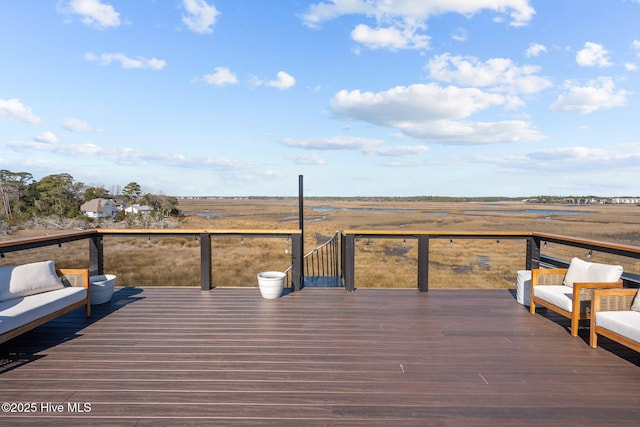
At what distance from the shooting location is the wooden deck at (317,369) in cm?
192

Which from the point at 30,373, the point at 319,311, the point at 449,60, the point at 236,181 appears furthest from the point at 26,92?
the point at 236,181

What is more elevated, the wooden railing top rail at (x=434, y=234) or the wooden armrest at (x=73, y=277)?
the wooden railing top rail at (x=434, y=234)

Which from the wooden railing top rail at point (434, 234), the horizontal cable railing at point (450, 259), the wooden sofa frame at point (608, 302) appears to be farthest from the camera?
the wooden railing top rail at point (434, 234)

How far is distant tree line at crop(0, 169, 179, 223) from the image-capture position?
87.6 ft

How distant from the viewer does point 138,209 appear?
110ft

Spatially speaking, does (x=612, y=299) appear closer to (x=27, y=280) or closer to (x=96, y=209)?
(x=27, y=280)

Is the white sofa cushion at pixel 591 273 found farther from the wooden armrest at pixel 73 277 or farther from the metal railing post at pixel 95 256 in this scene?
the metal railing post at pixel 95 256

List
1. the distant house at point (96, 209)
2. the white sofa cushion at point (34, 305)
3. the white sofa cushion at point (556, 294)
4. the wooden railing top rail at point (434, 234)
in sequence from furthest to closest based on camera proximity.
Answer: the distant house at point (96, 209), the wooden railing top rail at point (434, 234), the white sofa cushion at point (556, 294), the white sofa cushion at point (34, 305)

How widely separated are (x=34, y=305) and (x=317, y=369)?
8.87 feet

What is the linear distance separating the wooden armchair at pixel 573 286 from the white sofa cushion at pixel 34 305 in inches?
197

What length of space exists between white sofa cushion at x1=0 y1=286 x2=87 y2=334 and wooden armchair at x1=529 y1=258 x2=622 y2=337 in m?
5.01

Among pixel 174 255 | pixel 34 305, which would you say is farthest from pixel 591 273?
pixel 174 255

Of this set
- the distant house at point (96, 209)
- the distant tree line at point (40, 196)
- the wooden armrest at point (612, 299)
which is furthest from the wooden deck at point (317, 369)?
the distant house at point (96, 209)

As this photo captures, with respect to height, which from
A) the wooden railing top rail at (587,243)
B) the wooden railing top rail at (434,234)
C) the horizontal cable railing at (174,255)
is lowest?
the horizontal cable railing at (174,255)
